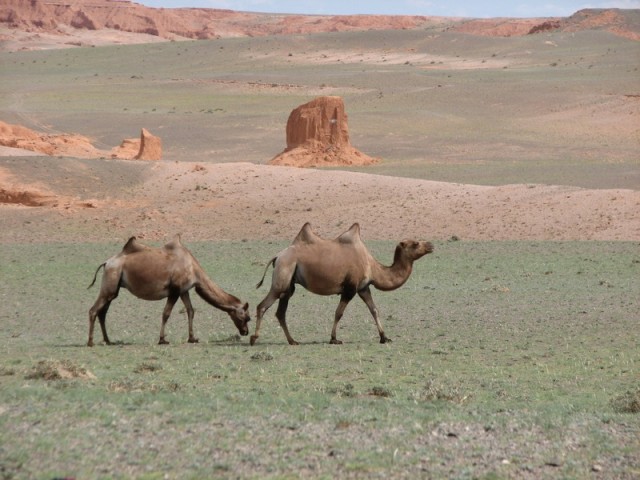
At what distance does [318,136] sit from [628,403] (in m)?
38.3

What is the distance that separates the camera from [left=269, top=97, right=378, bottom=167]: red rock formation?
47344 millimetres

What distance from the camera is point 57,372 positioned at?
11750 mm

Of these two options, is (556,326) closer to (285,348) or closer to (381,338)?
(381,338)

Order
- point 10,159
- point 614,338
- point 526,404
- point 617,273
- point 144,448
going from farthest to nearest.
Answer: point 10,159, point 617,273, point 614,338, point 526,404, point 144,448

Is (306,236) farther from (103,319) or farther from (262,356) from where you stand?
(103,319)

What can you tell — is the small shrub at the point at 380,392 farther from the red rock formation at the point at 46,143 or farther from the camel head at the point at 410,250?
the red rock formation at the point at 46,143

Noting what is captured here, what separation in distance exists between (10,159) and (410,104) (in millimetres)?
40811

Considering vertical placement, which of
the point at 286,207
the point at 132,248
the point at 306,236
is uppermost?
the point at 306,236

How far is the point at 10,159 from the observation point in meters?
39.0

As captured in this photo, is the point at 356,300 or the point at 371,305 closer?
the point at 371,305

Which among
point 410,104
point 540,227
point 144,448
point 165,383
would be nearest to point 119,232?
point 540,227

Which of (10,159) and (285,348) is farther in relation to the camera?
(10,159)

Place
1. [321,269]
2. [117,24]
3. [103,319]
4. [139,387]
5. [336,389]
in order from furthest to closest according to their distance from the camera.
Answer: [117,24] < [103,319] < [321,269] < [336,389] < [139,387]

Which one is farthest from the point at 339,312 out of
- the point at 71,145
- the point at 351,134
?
the point at 351,134
